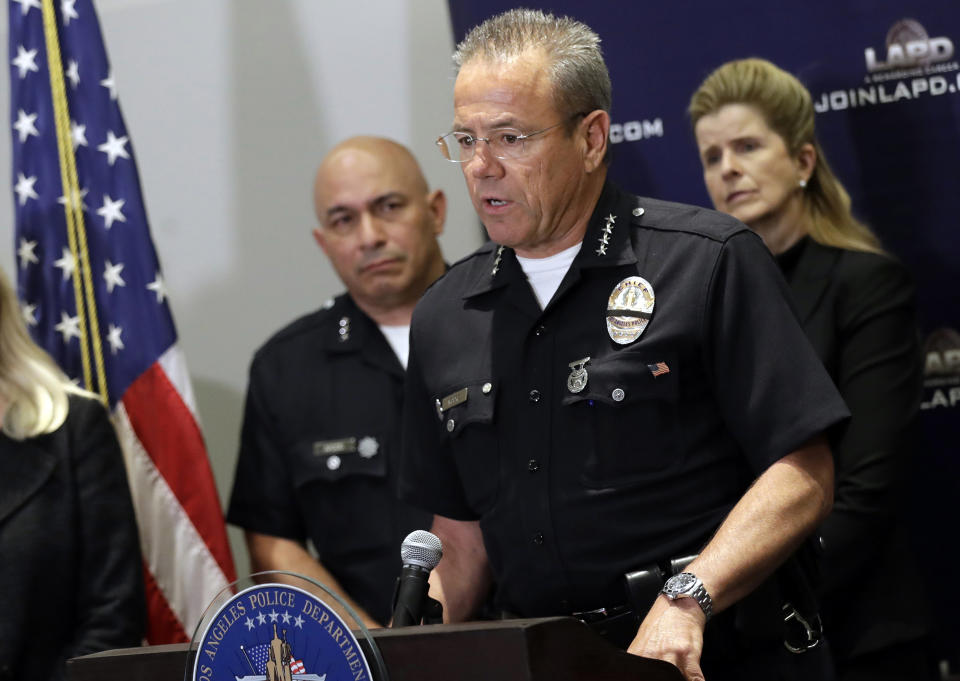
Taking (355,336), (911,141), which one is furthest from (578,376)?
(911,141)

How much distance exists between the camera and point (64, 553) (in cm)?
291

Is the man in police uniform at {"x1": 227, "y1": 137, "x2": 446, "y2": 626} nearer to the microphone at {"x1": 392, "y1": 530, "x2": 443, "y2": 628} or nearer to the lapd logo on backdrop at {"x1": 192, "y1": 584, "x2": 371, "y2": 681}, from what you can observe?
the microphone at {"x1": 392, "y1": 530, "x2": 443, "y2": 628}

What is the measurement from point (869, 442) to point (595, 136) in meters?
1.07

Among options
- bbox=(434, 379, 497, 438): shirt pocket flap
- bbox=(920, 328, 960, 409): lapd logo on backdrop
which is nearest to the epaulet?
bbox=(434, 379, 497, 438): shirt pocket flap

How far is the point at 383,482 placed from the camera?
3211 mm

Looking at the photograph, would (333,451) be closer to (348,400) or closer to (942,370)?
(348,400)

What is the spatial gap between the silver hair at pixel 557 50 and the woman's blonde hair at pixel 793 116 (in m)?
1.03

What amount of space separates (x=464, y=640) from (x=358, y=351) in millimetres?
2057

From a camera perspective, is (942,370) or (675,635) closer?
(675,635)

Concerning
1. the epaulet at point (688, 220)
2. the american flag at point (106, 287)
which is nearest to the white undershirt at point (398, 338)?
the american flag at point (106, 287)

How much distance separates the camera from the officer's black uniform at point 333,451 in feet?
10.5

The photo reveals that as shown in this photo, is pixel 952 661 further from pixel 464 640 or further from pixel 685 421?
pixel 464 640

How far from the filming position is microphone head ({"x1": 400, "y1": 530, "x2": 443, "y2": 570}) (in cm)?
175

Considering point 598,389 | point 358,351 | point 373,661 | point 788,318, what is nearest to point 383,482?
point 358,351
